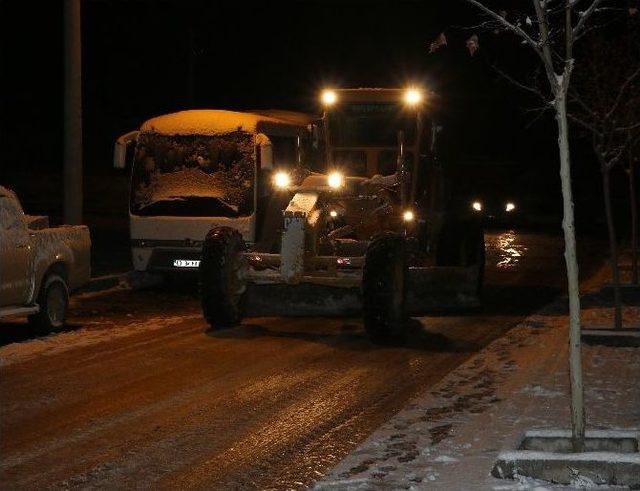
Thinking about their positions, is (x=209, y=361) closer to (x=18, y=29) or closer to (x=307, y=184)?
(x=307, y=184)

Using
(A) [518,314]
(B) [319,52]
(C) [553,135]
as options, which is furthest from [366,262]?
(B) [319,52]

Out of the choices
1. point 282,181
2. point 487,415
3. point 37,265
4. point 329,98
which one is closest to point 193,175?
point 329,98

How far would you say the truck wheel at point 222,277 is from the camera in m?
15.2

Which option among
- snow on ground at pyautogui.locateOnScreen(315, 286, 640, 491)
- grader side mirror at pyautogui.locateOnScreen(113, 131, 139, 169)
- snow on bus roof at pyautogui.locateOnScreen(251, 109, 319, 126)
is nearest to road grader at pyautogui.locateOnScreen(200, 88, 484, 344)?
snow on ground at pyautogui.locateOnScreen(315, 286, 640, 491)

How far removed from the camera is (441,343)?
14422 mm

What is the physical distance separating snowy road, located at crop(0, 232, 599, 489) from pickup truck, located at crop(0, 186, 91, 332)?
408 millimetres

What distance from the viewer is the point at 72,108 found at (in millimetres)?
21156

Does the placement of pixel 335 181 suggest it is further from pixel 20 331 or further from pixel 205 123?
pixel 205 123

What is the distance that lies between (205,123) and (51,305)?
6933 mm

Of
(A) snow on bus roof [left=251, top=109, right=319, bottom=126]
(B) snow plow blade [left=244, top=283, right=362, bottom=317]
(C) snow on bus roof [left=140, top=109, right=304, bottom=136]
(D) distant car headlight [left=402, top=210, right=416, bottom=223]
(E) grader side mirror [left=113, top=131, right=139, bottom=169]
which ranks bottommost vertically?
(B) snow plow blade [left=244, top=283, right=362, bottom=317]

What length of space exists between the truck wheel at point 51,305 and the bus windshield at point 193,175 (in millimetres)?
5483

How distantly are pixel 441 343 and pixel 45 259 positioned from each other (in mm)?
5128

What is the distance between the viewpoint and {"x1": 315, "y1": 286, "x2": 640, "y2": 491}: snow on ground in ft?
25.8

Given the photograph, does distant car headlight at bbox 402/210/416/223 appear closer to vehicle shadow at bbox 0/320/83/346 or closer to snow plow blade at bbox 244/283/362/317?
snow plow blade at bbox 244/283/362/317
